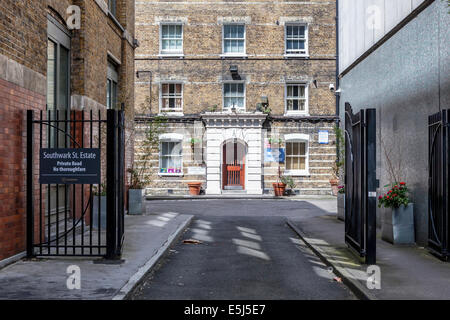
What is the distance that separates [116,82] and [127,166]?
2.91 metres

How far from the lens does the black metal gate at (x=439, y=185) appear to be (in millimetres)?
8953

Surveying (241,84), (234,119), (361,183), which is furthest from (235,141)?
(361,183)

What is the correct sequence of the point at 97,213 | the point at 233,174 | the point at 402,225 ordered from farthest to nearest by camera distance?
the point at 233,174, the point at 97,213, the point at 402,225

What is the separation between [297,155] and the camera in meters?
29.5

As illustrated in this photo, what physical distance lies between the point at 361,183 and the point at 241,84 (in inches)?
842

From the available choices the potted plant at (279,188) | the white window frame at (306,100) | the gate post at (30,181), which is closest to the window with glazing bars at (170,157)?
the potted plant at (279,188)

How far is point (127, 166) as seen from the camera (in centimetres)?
1803

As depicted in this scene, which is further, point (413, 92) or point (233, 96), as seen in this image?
point (233, 96)

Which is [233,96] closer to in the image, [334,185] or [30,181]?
[334,185]

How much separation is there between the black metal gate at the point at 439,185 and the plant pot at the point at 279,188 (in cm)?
1865

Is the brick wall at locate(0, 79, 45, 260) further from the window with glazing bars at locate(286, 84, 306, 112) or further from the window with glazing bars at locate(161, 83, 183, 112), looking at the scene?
the window with glazing bars at locate(286, 84, 306, 112)

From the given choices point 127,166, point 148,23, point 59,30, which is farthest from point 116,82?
point 148,23

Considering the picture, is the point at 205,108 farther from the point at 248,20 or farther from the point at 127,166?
the point at 127,166

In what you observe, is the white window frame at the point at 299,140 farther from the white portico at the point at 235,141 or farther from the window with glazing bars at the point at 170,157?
the window with glazing bars at the point at 170,157
